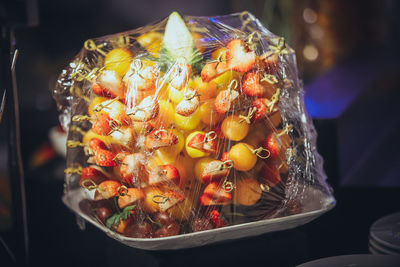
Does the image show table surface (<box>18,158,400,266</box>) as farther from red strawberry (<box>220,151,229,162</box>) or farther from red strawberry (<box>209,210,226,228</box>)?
red strawberry (<box>220,151,229,162</box>)

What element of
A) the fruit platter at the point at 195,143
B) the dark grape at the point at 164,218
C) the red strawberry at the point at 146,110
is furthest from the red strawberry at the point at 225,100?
the dark grape at the point at 164,218

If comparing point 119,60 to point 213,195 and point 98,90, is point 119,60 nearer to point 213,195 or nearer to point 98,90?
point 98,90

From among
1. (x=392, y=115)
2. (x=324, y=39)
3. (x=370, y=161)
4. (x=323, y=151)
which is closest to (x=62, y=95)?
(x=323, y=151)

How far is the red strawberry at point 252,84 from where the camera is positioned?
0.64m

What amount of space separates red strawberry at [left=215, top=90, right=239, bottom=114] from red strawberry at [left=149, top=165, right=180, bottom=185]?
13cm

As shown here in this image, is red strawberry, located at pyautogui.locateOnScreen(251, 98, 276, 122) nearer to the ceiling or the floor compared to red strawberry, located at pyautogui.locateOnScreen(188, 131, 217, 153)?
nearer to the ceiling

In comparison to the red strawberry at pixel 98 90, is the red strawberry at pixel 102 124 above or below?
below

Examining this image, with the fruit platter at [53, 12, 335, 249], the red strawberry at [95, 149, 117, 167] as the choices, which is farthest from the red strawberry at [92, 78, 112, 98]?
the red strawberry at [95, 149, 117, 167]

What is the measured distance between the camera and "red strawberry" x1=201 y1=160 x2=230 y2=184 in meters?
0.61

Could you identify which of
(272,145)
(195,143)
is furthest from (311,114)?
(195,143)

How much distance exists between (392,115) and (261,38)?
1363 mm

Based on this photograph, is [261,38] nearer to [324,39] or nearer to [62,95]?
[62,95]

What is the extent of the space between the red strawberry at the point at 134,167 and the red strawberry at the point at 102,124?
0.06 metres

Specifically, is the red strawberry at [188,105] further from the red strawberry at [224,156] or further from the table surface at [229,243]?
the table surface at [229,243]
